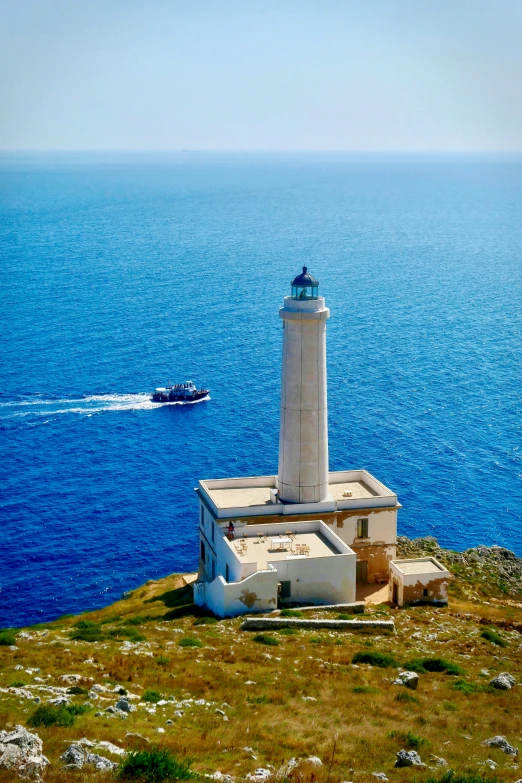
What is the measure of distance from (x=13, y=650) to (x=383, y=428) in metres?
61.2

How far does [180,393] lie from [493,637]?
64.3 metres

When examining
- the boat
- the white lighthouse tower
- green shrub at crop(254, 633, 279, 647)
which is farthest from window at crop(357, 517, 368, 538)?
the boat

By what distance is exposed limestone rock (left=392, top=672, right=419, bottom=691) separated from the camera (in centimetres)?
3123

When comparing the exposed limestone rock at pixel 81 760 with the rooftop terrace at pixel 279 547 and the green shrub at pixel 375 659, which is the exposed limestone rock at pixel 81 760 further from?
the rooftop terrace at pixel 279 547

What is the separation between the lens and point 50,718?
2381 centimetres

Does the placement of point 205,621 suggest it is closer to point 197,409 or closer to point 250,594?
point 250,594

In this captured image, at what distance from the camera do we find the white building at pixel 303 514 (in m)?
44.8

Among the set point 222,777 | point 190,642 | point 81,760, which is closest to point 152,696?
point 222,777

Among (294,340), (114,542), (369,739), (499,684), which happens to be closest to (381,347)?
(114,542)

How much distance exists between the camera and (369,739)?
24719 mm

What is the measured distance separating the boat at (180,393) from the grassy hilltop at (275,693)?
2208 inches

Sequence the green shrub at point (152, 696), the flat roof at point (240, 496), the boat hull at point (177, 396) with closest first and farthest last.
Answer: the green shrub at point (152, 696) → the flat roof at point (240, 496) → the boat hull at point (177, 396)

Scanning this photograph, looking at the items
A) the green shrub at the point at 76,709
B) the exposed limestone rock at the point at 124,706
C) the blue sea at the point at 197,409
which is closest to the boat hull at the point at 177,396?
the blue sea at the point at 197,409

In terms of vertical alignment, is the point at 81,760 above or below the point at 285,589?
above
